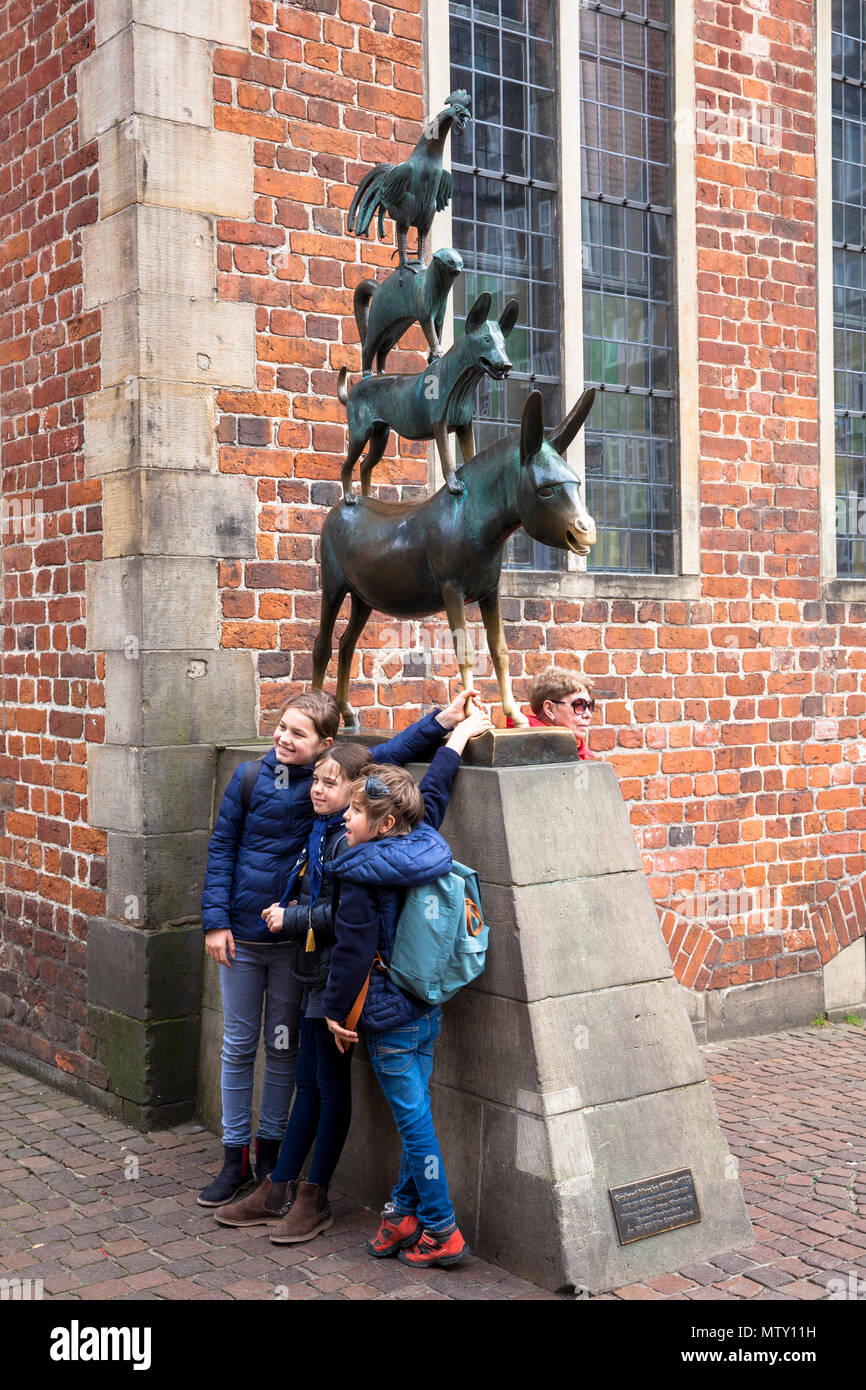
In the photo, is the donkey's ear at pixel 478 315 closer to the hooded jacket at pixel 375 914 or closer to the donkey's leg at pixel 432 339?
the donkey's leg at pixel 432 339

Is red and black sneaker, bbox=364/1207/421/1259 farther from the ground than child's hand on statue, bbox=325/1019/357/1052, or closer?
closer

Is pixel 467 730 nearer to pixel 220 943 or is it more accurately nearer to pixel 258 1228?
pixel 220 943

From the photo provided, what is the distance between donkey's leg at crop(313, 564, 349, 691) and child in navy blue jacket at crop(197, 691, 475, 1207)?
0.61 metres

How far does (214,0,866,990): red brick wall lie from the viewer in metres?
6.21

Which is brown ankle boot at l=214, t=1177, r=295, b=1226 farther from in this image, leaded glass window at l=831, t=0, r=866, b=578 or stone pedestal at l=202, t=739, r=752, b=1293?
leaded glass window at l=831, t=0, r=866, b=578

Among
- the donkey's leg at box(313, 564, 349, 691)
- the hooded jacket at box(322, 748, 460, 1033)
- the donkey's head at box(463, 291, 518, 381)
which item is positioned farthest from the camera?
the donkey's leg at box(313, 564, 349, 691)

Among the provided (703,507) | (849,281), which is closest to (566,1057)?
(703,507)

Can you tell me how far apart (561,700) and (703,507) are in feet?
9.45

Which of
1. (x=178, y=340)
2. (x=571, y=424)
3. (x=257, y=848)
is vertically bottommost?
(x=257, y=848)

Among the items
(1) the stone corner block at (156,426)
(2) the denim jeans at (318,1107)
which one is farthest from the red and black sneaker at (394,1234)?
(1) the stone corner block at (156,426)

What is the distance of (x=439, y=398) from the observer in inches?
182

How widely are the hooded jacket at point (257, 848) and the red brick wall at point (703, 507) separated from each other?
1.40m

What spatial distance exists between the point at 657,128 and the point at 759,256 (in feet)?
3.11

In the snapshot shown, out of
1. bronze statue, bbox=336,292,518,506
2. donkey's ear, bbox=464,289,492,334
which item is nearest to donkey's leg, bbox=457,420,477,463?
bronze statue, bbox=336,292,518,506
